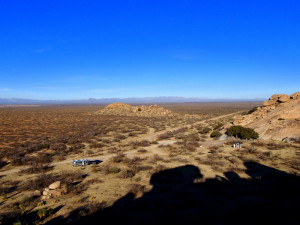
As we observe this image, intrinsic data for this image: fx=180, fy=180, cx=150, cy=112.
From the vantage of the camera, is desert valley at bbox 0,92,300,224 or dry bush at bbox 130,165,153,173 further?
dry bush at bbox 130,165,153,173

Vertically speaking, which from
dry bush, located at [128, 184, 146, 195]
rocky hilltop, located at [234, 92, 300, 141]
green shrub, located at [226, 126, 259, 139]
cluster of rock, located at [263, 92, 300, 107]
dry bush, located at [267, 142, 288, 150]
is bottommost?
dry bush, located at [128, 184, 146, 195]

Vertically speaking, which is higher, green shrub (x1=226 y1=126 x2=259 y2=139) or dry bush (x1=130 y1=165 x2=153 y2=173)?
green shrub (x1=226 y1=126 x2=259 y2=139)

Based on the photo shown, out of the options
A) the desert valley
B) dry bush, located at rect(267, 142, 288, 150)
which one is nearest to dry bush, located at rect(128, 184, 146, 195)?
the desert valley

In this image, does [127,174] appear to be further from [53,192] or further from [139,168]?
[53,192]

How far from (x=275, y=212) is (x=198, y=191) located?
302cm

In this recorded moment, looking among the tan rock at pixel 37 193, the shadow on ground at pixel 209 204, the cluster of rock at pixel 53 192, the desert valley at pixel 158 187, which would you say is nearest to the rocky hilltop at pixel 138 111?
the desert valley at pixel 158 187

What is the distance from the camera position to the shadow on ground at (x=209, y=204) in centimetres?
571

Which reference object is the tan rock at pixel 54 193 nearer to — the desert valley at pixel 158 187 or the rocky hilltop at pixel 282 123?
the desert valley at pixel 158 187

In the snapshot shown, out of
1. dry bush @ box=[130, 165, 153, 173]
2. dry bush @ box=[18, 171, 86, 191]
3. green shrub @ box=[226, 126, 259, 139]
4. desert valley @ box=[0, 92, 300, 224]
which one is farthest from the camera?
green shrub @ box=[226, 126, 259, 139]

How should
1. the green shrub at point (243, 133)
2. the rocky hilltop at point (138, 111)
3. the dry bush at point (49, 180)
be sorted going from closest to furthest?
the dry bush at point (49, 180) < the green shrub at point (243, 133) < the rocky hilltop at point (138, 111)

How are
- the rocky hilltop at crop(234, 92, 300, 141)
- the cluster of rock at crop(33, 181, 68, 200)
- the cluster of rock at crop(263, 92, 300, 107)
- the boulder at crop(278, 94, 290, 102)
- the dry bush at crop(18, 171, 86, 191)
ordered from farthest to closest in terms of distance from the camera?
the boulder at crop(278, 94, 290, 102), the cluster of rock at crop(263, 92, 300, 107), the rocky hilltop at crop(234, 92, 300, 141), the dry bush at crop(18, 171, 86, 191), the cluster of rock at crop(33, 181, 68, 200)

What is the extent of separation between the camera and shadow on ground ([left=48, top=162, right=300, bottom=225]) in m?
5.71

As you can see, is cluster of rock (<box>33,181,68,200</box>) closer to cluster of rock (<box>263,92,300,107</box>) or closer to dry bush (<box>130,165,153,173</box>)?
dry bush (<box>130,165,153,173</box>)

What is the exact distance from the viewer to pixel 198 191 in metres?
8.02
